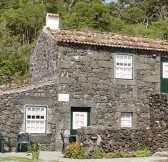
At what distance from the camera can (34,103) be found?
20484mm

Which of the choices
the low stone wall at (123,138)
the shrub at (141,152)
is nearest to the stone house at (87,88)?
the low stone wall at (123,138)

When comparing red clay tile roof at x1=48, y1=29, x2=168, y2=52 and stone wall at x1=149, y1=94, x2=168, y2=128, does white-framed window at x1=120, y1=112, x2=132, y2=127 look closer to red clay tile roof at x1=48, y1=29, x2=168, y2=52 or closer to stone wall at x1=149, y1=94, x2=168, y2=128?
stone wall at x1=149, y1=94, x2=168, y2=128

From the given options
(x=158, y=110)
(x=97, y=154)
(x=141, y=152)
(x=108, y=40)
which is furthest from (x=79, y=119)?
(x=97, y=154)

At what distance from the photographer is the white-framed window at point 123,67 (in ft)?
73.5

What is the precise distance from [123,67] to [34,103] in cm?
510

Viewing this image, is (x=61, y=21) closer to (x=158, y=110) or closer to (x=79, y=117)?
(x=158, y=110)

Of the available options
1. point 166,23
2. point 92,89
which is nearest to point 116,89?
point 92,89

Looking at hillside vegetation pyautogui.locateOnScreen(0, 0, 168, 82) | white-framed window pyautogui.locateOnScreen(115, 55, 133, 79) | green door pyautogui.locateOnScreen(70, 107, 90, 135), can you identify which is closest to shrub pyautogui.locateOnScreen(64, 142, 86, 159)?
green door pyautogui.locateOnScreen(70, 107, 90, 135)

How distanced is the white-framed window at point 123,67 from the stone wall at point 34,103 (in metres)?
3.51

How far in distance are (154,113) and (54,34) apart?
21.3 feet

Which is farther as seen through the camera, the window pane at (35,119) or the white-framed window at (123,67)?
the white-framed window at (123,67)

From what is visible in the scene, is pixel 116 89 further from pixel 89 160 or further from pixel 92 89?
pixel 89 160

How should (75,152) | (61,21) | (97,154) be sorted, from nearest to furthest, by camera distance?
(75,152) → (97,154) → (61,21)

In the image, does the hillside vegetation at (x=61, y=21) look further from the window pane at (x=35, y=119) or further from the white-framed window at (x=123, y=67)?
the window pane at (x=35, y=119)
